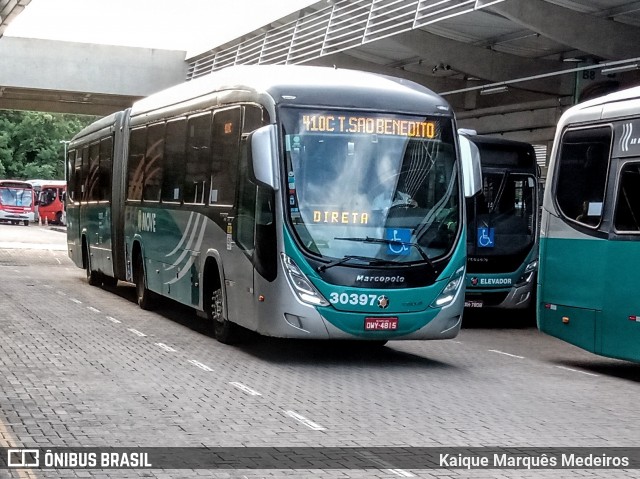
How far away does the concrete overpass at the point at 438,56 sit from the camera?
78.8 feet

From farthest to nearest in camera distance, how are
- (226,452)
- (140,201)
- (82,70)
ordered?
(82,70)
(140,201)
(226,452)

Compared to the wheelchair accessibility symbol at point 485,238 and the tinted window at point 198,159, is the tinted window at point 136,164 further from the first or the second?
the wheelchair accessibility symbol at point 485,238

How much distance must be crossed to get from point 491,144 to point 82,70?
2021 cm

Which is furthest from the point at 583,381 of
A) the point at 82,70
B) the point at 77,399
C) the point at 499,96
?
the point at 82,70

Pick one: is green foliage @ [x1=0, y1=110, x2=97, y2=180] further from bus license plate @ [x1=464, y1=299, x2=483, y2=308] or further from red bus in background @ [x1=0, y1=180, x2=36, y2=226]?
bus license plate @ [x1=464, y1=299, x2=483, y2=308]

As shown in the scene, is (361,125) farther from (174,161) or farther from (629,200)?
(174,161)

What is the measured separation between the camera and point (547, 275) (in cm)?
1545

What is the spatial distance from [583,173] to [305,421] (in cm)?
594

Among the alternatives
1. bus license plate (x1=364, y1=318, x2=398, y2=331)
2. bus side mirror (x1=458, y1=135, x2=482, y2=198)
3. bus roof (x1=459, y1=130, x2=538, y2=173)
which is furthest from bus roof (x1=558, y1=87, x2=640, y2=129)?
bus roof (x1=459, y1=130, x2=538, y2=173)

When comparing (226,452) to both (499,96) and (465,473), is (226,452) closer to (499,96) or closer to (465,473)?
(465,473)

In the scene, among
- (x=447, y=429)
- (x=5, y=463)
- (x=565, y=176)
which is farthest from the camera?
(x=565, y=176)

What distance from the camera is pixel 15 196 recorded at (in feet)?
264

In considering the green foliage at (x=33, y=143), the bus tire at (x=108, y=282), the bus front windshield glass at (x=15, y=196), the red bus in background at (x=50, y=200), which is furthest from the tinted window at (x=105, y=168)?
the green foliage at (x=33, y=143)

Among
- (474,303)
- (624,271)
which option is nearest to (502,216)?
(474,303)
